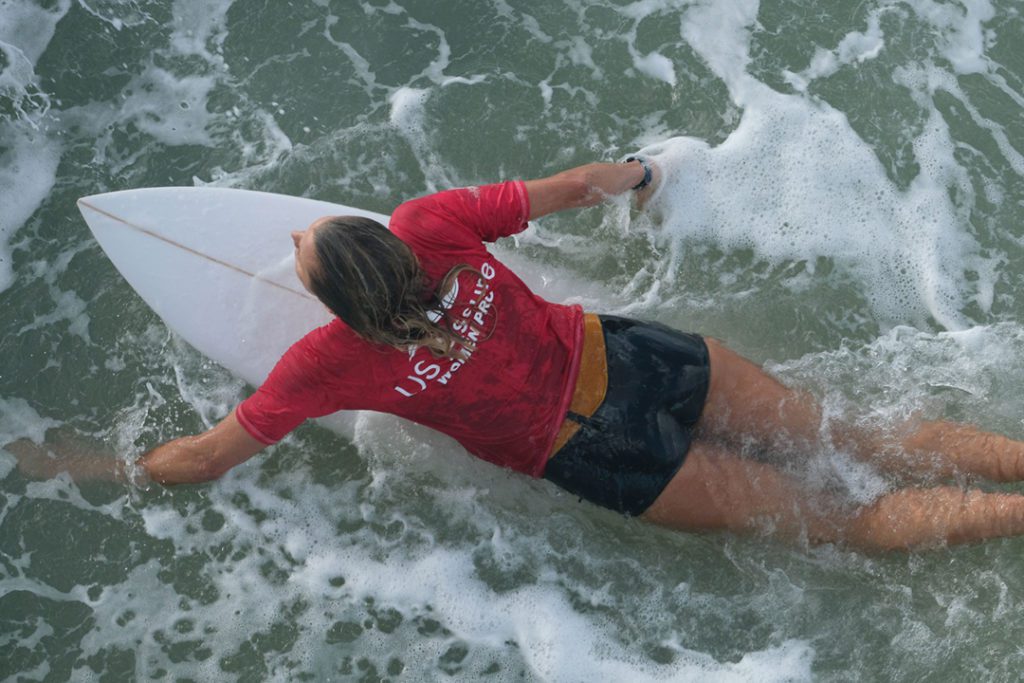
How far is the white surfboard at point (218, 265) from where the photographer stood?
388cm

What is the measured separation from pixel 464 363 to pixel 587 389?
1.54ft

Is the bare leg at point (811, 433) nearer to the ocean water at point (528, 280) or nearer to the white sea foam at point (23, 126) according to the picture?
the ocean water at point (528, 280)

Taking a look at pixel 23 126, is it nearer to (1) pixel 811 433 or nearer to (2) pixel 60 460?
(2) pixel 60 460

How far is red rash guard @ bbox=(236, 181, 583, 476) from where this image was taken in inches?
116

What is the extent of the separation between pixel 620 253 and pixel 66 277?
255 cm

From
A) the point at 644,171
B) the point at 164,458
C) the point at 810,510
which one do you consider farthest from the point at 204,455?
the point at 810,510

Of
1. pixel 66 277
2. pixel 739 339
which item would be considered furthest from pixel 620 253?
pixel 66 277

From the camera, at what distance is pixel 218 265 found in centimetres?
393

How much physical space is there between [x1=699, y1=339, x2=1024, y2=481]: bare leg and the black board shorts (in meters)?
0.10

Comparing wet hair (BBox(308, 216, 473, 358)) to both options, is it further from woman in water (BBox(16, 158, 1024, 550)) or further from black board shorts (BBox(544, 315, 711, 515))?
black board shorts (BBox(544, 315, 711, 515))

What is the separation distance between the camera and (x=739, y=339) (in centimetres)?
408

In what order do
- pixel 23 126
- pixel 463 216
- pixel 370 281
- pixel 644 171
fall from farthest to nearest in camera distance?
pixel 23 126 < pixel 644 171 < pixel 463 216 < pixel 370 281

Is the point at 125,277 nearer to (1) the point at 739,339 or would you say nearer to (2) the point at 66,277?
(2) the point at 66,277

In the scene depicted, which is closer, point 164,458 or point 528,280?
point 164,458
